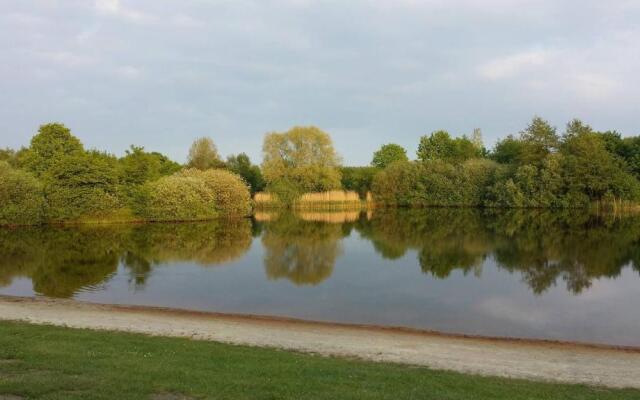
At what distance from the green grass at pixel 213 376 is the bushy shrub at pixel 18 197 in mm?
34103

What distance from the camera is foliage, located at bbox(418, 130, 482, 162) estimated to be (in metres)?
84.7

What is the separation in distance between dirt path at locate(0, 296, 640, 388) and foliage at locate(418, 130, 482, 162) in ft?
238

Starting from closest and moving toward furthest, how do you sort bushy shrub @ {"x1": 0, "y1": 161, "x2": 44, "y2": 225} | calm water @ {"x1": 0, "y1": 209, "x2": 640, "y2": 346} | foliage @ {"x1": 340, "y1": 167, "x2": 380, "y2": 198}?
calm water @ {"x1": 0, "y1": 209, "x2": 640, "y2": 346} < bushy shrub @ {"x1": 0, "y1": 161, "x2": 44, "y2": 225} < foliage @ {"x1": 340, "y1": 167, "x2": 380, "y2": 198}

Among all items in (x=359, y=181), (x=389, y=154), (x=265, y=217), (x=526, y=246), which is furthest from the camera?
(x=389, y=154)

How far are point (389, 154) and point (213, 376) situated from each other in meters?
97.0

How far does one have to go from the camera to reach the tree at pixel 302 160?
69.1 m

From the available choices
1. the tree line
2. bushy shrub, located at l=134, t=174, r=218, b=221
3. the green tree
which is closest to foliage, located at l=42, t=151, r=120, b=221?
the tree line

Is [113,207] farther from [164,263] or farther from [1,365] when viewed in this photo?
[1,365]

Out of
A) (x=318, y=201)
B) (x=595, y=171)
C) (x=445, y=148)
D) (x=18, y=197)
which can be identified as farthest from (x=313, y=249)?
(x=445, y=148)

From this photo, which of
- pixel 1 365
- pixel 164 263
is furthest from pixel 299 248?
pixel 1 365

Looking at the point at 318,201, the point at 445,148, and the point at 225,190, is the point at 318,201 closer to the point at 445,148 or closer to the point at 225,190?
the point at 225,190

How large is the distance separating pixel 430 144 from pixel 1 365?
284 feet

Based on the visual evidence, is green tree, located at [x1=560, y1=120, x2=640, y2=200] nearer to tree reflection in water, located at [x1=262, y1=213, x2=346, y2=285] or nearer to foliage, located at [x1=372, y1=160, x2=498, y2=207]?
foliage, located at [x1=372, y1=160, x2=498, y2=207]

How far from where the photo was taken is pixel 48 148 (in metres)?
45.0
